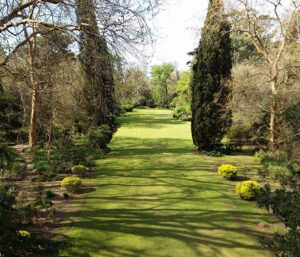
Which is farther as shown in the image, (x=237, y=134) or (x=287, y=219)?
(x=237, y=134)

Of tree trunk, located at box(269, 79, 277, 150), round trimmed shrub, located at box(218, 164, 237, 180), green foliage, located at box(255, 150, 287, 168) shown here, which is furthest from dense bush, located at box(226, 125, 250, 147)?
round trimmed shrub, located at box(218, 164, 237, 180)

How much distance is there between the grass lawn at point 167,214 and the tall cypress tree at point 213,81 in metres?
2.00

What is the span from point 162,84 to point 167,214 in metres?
61.3

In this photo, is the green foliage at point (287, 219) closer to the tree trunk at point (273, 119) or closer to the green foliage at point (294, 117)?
the green foliage at point (294, 117)

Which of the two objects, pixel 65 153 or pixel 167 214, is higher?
pixel 65 153

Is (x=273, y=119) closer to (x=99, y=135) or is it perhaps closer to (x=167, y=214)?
(x=99, y=135)

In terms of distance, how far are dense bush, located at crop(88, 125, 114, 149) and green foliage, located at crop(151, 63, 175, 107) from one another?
4780 cm

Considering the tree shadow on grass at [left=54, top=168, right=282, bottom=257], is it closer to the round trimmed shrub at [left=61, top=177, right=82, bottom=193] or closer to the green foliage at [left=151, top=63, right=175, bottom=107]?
the round trimmed shrub at [left=61, top=177, right=82, bottom=193]

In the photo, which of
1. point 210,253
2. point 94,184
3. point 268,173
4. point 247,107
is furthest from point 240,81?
point 210,253

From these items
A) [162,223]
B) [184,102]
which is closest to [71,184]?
[162,223]

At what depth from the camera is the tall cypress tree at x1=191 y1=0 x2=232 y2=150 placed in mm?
17328

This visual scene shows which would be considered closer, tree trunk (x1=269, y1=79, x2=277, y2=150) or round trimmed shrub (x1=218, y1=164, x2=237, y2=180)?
round trimmed shrub (x1=218, y1=164, x2=237, y2=180)

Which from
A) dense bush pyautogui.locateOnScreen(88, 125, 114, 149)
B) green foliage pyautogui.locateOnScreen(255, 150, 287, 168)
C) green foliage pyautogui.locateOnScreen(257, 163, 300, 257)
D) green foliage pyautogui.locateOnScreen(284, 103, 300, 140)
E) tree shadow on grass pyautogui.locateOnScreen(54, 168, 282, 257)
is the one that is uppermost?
green foliage pyautogui.locateOnScreen(284, 103, 300, 140)

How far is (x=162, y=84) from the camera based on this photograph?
6962 centimetres
